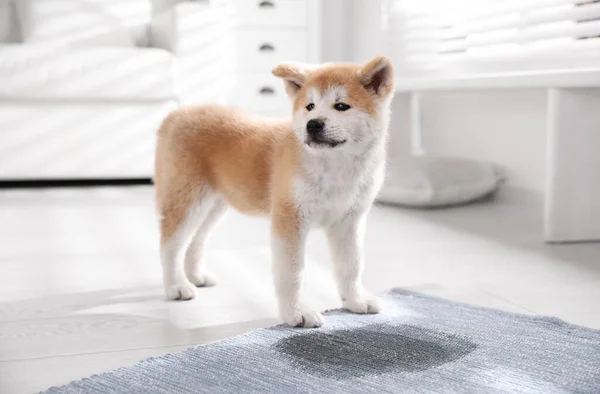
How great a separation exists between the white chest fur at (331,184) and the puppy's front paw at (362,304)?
18 centimetres

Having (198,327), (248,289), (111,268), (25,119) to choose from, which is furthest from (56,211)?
(198,327)

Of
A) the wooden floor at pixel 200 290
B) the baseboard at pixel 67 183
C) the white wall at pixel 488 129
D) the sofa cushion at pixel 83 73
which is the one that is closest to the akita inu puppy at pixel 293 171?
the wooden floor at pixel 200 290

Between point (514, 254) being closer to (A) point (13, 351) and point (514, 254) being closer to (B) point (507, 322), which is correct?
(B) point (507, 322)

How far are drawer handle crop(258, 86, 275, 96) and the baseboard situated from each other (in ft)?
2.58

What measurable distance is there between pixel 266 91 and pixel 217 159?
233 cm

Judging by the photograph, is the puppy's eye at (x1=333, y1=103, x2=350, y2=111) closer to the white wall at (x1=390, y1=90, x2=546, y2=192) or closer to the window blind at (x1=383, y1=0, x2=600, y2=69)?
the window blind at (x1=383, y1=0, x2=600, y2=69)

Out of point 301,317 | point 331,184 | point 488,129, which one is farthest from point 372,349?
point 488,129

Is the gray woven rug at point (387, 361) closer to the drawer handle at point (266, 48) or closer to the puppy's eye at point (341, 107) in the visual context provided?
the puppy's eye at point (341, 107)

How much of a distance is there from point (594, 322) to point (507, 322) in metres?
0.16

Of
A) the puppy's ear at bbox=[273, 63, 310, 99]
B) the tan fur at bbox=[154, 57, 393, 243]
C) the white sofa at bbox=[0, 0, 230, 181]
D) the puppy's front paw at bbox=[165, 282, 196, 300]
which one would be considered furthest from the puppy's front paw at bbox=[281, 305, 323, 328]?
the white sofa at bbox=[0, 0, 230, 181]

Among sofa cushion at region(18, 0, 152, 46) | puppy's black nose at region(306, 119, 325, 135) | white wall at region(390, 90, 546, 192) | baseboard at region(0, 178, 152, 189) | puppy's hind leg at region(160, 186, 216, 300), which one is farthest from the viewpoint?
sofa cushion at region(18, 0, 152, 46)

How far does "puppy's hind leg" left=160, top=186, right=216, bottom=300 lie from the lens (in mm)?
1398

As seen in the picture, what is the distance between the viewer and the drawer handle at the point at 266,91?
3.65 meters

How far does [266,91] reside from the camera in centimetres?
368
